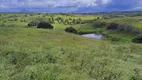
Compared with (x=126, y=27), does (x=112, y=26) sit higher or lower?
lower

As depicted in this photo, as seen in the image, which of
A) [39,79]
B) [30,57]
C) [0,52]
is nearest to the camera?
[39,79]

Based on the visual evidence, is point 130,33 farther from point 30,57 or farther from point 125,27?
point 30,57

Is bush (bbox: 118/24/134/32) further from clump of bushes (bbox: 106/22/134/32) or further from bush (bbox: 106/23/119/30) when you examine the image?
bush (bbox: 106/23/119/30)

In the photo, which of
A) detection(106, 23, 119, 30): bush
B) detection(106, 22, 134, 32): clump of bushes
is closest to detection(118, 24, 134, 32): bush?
A: detection(106, 22, 134, 32): clump of bushes

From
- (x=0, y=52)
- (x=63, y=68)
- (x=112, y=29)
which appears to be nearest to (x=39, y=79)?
(x=63, y=68)

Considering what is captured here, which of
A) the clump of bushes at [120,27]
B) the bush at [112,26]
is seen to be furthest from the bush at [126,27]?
the bush at [112,26]

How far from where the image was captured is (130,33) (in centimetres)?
10925

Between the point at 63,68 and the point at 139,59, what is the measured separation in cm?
1802

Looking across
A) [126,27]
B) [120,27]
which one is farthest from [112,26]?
[126,27]

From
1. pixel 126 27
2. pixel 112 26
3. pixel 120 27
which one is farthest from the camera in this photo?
pixel 112 26

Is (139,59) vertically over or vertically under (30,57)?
under

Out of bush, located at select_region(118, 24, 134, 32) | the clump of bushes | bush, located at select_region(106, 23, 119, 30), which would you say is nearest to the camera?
bush, located at select_region(118, 24, 134, 32)

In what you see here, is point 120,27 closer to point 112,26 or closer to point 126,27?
point 126,27

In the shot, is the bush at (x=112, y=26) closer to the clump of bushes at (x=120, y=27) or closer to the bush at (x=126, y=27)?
the clump of bushes at (x=120, y=27)
